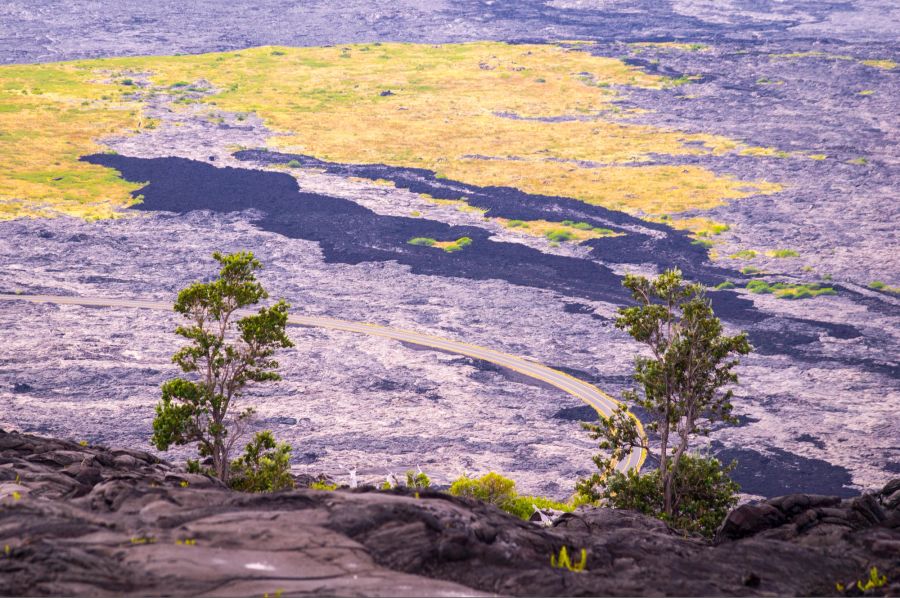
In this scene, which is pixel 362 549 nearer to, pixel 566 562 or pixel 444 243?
pixel 566 562

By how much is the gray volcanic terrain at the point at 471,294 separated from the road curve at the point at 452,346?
147cm

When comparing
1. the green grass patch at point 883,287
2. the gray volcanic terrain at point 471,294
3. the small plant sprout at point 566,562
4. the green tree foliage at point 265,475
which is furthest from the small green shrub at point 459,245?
the small plant sprout at point 566,562

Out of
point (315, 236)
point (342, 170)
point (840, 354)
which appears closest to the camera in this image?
point (840, 354)

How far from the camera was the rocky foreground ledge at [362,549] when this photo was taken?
2289 centimetres

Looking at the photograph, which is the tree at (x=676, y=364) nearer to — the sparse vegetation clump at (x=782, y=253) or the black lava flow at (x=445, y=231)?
the black lava flow at (x=445, y=231)

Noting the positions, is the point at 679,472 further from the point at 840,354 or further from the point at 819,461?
the point at 840,354

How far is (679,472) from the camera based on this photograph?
1647 inches

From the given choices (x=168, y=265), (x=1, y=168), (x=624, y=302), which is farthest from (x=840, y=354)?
(x=1, y=168)

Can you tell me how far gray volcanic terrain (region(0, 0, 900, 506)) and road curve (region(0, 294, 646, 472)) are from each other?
4.82 feet

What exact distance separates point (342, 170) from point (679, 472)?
304ft

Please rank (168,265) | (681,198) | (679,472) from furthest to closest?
(681,198) < (168,265) < (679,472)

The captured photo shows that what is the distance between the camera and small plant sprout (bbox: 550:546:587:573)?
88.8 feet

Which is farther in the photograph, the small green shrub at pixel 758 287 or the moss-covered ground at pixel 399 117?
the moss-covered ground at pixel 399 117

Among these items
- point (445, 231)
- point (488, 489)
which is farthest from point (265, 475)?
point (445, 231)
